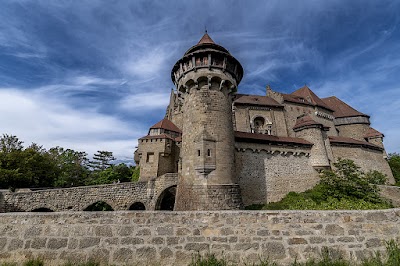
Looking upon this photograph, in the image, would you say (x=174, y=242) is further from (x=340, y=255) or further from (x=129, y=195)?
(x=129, y=195)

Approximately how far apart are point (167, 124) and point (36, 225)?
873 inches

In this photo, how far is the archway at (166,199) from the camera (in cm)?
1683

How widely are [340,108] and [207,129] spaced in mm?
33785

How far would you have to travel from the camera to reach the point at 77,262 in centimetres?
334

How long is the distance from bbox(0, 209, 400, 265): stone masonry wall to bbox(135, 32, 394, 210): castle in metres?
7.24

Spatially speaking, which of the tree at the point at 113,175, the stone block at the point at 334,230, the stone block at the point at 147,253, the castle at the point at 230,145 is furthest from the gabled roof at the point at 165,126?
the stone block at the point at 334,230

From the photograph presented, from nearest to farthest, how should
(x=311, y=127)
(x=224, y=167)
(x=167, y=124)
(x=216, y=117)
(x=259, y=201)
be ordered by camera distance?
(x=224, y=167) → (x=216, y=117) → (x=259, y=201) → (x=311, y=127) → (x=167, y=124)

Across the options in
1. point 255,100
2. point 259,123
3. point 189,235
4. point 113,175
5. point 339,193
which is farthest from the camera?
point 255,100

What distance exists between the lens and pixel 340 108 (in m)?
33.8

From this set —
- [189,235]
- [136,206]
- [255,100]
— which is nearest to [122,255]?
[189,235]

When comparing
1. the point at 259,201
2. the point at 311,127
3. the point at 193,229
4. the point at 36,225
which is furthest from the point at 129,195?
the point at 311,127

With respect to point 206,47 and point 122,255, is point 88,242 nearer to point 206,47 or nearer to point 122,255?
point 122,255

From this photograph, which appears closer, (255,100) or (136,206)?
(136,206)

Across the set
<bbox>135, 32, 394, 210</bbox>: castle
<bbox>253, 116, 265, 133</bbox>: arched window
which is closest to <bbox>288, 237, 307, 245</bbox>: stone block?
<bbox>135, 32, 394, 210</bbox>: castle
